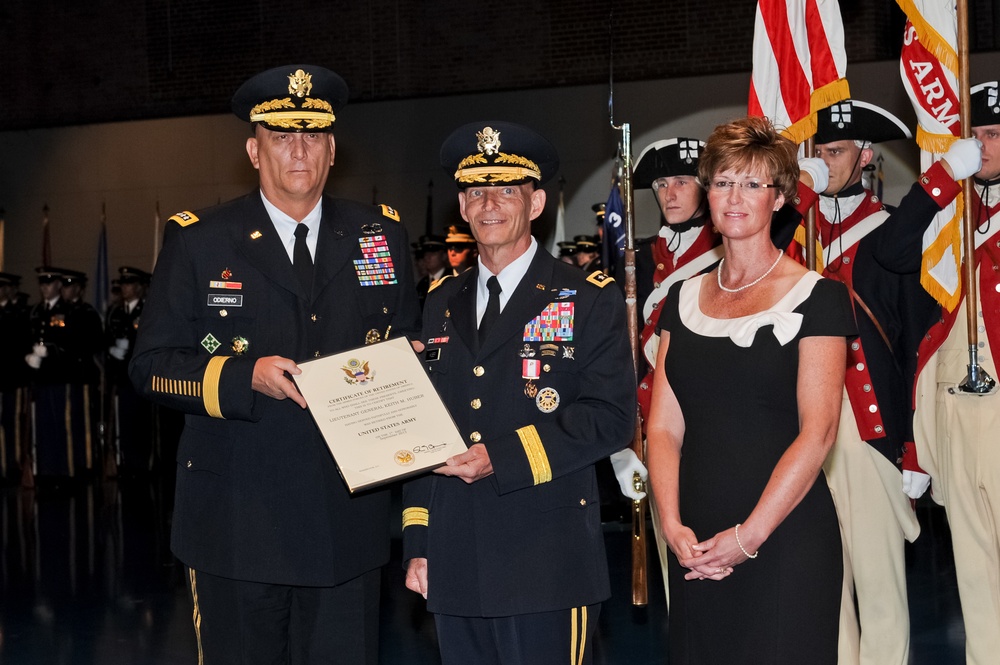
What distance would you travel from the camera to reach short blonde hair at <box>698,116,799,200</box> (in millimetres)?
→ 2551

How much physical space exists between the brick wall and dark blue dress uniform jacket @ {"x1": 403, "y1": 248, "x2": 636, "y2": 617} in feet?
29.6

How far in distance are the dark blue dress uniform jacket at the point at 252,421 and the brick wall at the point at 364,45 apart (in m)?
8.95

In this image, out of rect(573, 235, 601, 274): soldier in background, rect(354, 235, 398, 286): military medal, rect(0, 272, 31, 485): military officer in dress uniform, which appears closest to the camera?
rect(354, 235, 398, 286): military medal

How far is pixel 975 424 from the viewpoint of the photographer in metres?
3.69

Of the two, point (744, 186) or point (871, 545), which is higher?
point (744, 186)

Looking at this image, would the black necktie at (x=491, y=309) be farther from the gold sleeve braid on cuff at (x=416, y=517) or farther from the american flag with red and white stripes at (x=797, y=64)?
the american flag with red and white stripes at (x=797, y=64)

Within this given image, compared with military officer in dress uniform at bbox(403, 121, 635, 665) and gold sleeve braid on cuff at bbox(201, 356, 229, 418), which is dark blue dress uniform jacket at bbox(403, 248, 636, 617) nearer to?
military officer in dress uniform at bbox(403, 121, 635, 665)

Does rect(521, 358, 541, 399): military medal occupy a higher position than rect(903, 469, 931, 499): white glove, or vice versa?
rect(521, 358, 541, 399): military medal

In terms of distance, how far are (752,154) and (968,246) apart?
1.47m

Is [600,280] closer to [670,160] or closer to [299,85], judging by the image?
[299,85]

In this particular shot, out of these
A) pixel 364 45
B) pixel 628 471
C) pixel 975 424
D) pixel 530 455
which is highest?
pixel 364 45

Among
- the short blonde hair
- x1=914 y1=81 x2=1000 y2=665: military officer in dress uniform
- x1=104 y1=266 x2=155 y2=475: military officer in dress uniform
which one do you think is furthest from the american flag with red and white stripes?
x1=104 y1=266 x2=155 y2=475: military officer in dress uniform

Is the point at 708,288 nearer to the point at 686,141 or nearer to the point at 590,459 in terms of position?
the point at 590,459

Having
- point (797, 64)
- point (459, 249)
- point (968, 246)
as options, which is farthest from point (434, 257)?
point (968, 246)
